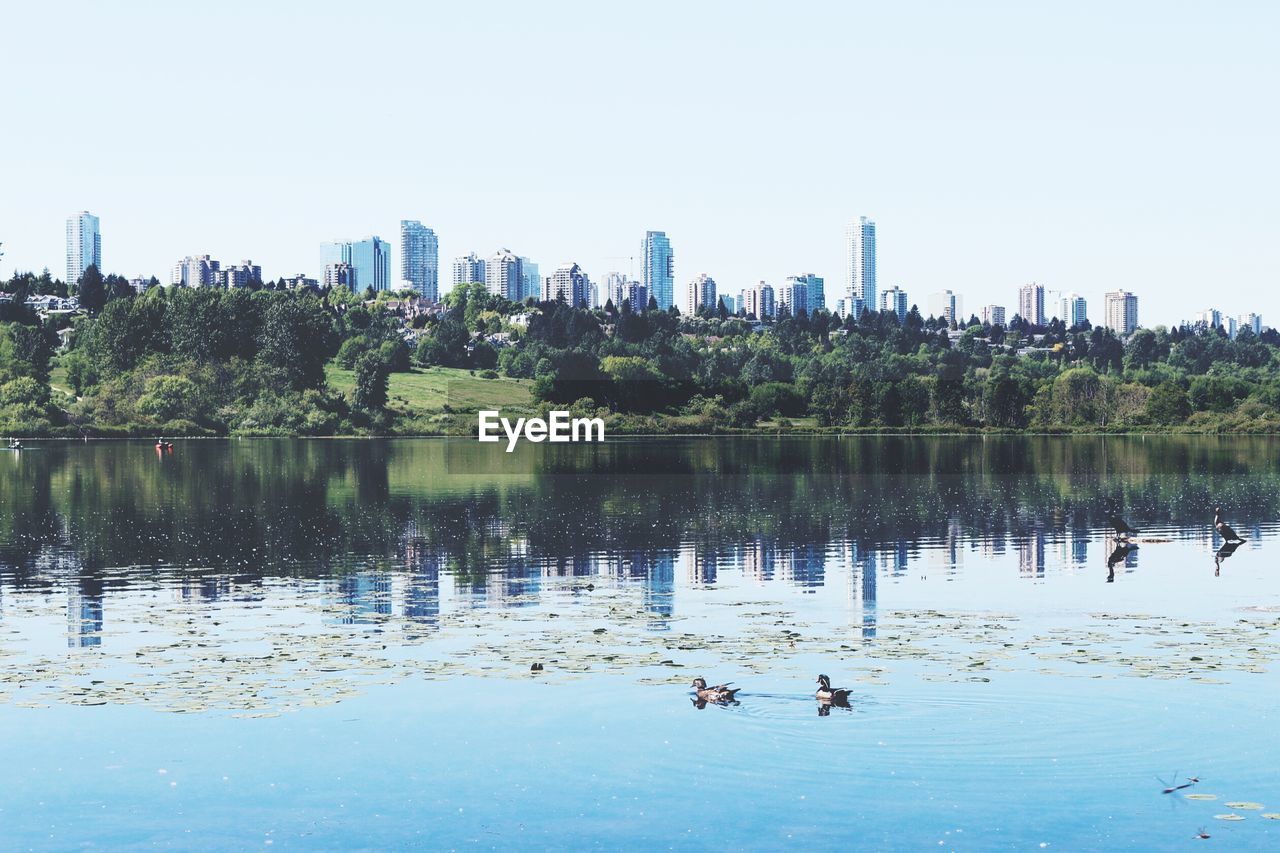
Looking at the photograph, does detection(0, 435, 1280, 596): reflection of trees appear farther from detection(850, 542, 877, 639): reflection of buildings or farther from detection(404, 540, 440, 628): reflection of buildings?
detection(850, 542, 877, 639): reflection of buildings

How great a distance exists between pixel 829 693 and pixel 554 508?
5314 centimetres

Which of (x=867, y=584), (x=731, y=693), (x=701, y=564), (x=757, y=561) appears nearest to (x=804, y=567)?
(x=757, y=561)

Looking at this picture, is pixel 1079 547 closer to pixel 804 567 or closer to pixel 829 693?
pixel 804 567

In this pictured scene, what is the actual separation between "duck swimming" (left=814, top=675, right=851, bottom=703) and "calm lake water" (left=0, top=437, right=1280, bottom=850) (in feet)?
0.85

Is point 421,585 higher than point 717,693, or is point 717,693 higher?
point 421,585

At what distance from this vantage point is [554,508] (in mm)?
81812

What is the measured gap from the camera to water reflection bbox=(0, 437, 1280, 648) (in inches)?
1934

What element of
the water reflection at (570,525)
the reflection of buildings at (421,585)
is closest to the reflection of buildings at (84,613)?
the water reflection at (570,525)

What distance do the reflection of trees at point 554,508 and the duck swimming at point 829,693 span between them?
56.8 ft

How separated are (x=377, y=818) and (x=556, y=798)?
282 centimetres

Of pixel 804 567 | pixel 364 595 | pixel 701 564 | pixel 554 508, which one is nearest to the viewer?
pixel 364 595

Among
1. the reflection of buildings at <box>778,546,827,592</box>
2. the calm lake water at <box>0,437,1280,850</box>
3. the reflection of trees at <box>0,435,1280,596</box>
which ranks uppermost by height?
the reflection of trees at <box>0,435,1280,596</box>

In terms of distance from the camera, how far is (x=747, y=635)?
125 ft

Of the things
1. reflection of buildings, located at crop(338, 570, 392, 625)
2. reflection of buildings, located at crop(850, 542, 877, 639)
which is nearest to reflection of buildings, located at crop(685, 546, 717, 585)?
reflection of buildings, located at crop(850, 542, 877, 639)
